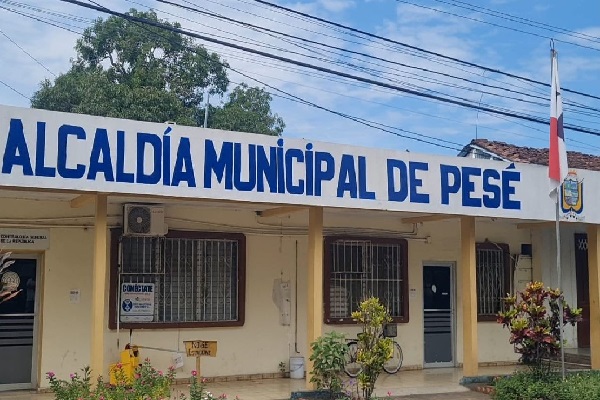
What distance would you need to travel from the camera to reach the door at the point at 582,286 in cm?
1608

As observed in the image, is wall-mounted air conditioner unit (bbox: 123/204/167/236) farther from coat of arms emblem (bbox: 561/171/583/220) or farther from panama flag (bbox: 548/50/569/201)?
coat of arms emblem (bbox: 561/171/583/220)

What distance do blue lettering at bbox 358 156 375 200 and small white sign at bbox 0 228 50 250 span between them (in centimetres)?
479

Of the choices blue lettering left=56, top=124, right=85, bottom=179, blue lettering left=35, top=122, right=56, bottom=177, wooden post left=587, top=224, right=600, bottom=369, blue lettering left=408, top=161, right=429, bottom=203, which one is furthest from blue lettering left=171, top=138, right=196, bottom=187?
wooden post left=587, top=224, right=600, bottom=369

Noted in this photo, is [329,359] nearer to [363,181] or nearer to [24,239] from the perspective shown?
[363,181]

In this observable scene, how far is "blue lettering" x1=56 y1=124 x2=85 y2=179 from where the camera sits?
8.88 meters

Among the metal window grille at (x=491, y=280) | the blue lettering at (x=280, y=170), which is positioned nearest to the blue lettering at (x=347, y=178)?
the blue lettering at (x=280, y=170)

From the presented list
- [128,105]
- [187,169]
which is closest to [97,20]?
[128,105]

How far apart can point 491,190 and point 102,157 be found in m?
6.56

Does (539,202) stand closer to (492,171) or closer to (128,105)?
(492,171)

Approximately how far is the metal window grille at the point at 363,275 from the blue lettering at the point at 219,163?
381cm

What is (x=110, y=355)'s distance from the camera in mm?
11320

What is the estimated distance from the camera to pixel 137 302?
11570 mm

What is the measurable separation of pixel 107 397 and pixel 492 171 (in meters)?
7.54

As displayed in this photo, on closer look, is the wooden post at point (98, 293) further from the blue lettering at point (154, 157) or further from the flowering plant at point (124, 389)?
the flowering plant at point (124, 389)
